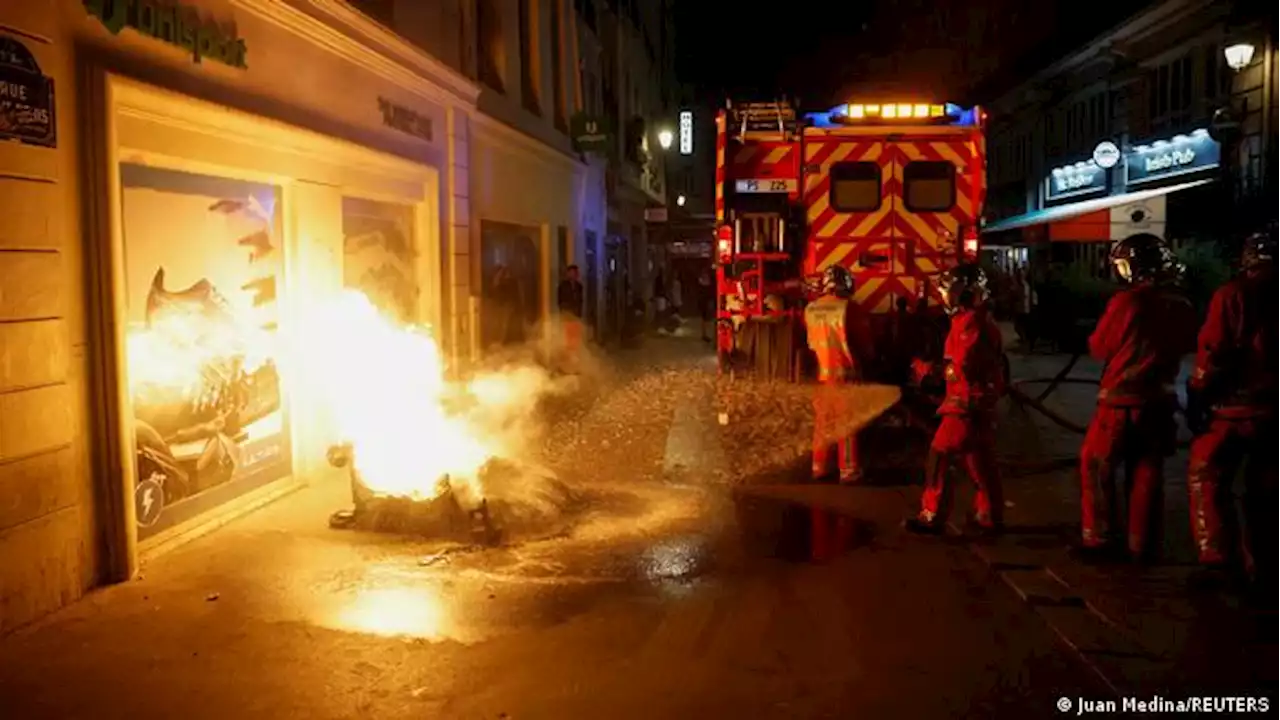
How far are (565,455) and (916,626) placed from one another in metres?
5.51

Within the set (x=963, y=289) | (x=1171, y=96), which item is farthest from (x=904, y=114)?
(x=1171, y=96)

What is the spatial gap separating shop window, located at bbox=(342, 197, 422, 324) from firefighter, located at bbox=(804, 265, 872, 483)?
162 inches

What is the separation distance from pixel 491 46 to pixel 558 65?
4380 mm

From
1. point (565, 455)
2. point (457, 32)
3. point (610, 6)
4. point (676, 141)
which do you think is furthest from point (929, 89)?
point (565, 455)

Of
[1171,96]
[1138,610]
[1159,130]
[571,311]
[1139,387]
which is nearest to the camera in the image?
[1138,610]

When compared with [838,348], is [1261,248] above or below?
above

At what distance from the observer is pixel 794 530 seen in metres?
7.73

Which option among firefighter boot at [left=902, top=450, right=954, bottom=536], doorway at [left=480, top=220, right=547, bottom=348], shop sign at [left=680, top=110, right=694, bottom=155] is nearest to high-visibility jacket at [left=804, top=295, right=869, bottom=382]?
firefighter boot at [left=902, top=450, right=954, bottom=536]

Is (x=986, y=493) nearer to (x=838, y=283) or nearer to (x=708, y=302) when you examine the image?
(x=838, y=283)

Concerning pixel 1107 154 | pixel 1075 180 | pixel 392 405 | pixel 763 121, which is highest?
pixel 1107 154

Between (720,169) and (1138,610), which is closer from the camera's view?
(1138,610)

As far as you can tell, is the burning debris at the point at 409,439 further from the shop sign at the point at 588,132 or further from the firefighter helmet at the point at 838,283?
the shop sign at the point at 588,132

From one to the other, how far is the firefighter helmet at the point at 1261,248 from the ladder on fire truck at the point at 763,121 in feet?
19.9

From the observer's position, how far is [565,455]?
1075 cm
